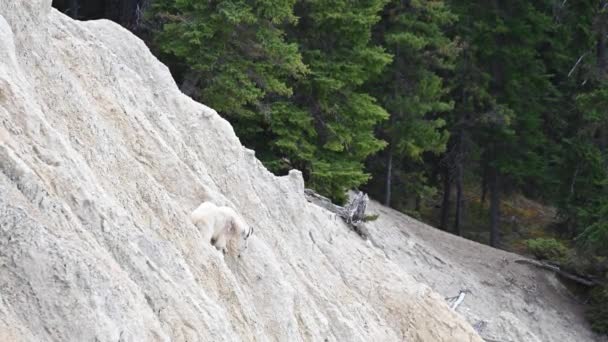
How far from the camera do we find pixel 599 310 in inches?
1193

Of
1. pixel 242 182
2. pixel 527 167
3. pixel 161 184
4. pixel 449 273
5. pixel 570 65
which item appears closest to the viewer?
pixel 161 184

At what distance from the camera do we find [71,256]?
28.1ft

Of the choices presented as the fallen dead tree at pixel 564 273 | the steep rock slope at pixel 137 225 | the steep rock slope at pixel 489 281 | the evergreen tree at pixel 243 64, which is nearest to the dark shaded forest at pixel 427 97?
the evergreen tree at pixel 243 64

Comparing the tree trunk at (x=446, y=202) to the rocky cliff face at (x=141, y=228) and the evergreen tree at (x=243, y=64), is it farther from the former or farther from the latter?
the rocky cliff face at (x=141, y=228)

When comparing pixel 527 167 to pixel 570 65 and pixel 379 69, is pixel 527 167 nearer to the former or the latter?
pixel 570 65

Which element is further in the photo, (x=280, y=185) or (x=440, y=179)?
(x=440, y=179)

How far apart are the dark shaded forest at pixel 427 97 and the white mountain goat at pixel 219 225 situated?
469 inches

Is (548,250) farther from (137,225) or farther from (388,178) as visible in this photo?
(137,225)

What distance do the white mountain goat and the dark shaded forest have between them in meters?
11.9

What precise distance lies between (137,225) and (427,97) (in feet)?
83.2

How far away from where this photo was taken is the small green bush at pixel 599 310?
29.9m

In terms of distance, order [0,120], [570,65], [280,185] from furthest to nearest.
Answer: [570,65], [280,185], [0,120]

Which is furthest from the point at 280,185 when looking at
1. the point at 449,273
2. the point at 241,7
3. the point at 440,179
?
the point at 440,179

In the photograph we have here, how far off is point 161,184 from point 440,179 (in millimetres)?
31181
